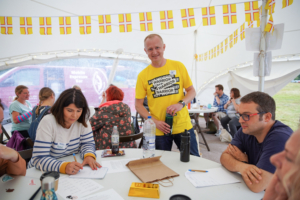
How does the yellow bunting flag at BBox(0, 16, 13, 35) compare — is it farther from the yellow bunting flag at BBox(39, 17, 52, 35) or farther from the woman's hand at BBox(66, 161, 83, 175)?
the woman's hand at BBox(66, 161, 83, 175)

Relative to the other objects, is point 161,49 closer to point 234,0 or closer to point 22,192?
point 22,192

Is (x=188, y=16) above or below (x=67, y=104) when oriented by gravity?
above

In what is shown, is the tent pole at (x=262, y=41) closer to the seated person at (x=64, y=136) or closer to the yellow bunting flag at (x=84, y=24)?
the seated person at (x=64, y=136)

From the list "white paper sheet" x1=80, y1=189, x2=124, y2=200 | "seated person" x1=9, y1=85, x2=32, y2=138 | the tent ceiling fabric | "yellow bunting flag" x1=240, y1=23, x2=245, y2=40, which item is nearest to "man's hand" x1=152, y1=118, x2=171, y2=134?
"white paper sheet" x1=80, y1=189, x2=124, y2=200

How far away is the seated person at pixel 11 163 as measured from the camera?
1.04 metres

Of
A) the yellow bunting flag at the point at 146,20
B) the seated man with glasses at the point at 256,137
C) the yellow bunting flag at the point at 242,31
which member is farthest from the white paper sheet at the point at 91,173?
the yellow bunting flag at the point at 242,31

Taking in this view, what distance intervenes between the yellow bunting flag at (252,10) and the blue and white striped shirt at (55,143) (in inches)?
158

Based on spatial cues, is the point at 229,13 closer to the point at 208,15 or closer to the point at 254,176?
the point at 208,15

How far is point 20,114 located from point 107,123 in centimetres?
237

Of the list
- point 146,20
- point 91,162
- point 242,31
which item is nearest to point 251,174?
point 91,162

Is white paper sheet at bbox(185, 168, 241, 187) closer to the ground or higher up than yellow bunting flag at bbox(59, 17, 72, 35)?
closer to the ground

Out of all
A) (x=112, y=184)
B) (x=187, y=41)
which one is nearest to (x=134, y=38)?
(x=187, y=41)

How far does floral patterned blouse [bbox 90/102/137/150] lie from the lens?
2.33 meters

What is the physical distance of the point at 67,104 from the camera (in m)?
1.50
